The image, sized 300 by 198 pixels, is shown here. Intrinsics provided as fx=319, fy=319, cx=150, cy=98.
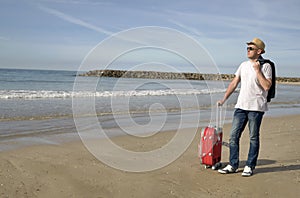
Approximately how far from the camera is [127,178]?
4328 mm

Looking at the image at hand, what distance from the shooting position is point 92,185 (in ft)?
13.1

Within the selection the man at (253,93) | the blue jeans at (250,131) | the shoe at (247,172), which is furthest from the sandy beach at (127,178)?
the man at (253,93)

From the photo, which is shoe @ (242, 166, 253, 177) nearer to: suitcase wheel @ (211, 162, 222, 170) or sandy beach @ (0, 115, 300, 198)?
sandy beach @ (0, 115, 300, 198)

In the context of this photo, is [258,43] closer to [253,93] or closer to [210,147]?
[253,93]

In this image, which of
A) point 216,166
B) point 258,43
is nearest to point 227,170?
point 216,166

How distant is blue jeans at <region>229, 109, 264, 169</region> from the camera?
4.46m

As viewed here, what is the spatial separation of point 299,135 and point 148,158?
14.6 feet

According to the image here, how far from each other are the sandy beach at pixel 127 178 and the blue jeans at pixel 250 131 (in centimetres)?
24

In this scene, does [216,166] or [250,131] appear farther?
[216,166]

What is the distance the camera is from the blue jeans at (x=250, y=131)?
176 inches

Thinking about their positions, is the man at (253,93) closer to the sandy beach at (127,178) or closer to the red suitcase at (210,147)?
the red suitcase at (210,147)

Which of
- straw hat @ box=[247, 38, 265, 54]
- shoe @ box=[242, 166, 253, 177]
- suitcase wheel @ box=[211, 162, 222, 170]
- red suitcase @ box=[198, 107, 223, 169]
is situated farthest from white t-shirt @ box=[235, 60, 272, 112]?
suitcase wheel @ box=[211, 162, 222, 170]

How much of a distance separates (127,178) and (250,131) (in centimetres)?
185

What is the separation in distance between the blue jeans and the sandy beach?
0.24 m
